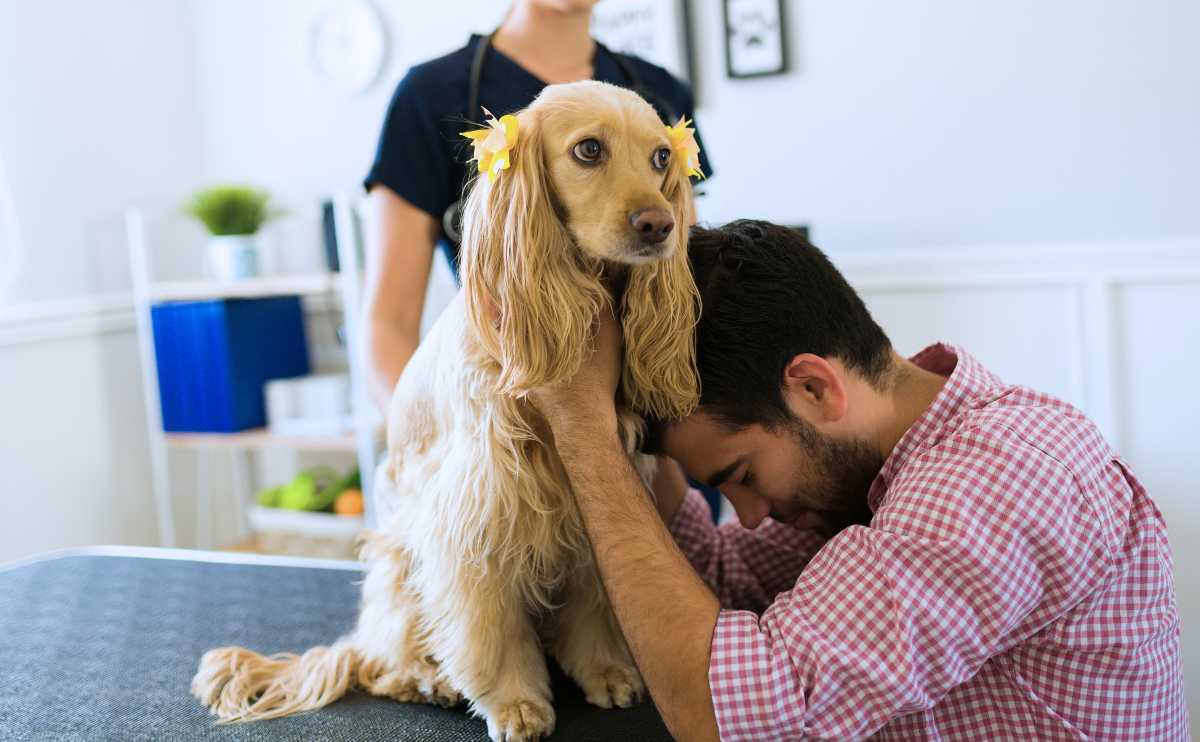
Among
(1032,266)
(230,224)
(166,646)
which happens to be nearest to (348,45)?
(230,224)

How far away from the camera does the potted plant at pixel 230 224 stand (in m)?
3.57

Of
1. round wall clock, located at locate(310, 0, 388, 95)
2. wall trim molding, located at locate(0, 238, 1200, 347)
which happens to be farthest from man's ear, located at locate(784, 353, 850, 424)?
round wall clock, located at locate(310, 0, 388, 95)

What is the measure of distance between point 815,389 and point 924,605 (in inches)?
11.8

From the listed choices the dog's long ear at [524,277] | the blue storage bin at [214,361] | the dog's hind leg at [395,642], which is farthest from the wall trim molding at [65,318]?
the dog's long ear at [524,277]

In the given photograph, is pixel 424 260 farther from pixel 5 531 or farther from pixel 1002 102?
pixel 5 531

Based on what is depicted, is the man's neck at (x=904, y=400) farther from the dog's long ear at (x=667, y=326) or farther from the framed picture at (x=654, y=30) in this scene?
the framed picture at (x=654, y=30)

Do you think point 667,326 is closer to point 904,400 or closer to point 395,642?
point 904,400

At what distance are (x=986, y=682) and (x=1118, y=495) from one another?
0.23 meters

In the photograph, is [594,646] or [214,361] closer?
[594,646]

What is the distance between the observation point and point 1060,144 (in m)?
2.65

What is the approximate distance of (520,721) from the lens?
1.25 metres

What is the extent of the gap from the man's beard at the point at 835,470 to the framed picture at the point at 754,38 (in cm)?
199

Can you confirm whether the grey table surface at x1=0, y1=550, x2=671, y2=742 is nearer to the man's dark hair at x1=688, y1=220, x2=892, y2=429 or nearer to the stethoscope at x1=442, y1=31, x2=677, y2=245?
the man's dark hair at x1=688, y1=220, x2=892, y2=429

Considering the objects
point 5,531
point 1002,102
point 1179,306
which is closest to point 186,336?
point 5,531
